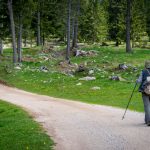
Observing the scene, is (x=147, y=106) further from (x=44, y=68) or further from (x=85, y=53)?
(x=85, y=53)

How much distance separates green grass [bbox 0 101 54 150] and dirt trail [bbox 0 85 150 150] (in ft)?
1.17

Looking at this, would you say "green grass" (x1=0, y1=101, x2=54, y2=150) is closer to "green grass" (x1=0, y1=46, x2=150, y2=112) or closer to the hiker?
the hiker

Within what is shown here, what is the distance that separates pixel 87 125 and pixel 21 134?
8.68 feet

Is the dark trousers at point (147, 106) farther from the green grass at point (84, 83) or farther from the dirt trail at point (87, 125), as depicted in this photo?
the green grass at point (84, 83)

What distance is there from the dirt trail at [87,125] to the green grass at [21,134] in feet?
1.17

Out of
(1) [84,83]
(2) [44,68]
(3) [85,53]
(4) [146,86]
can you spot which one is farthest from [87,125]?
(3) [85,53]

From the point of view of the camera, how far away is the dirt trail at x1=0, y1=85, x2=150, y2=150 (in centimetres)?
1376

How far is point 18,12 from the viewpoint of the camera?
48188 millimetres

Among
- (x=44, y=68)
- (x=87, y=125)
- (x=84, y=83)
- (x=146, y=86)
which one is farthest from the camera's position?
(x=44, y=68)

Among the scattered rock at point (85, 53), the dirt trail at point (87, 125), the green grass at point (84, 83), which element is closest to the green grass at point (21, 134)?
the dirt trail at point (87, 125)

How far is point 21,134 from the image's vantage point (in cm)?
1573

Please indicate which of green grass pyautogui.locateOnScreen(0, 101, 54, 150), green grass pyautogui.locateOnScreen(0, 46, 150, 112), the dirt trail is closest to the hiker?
the dirt trail

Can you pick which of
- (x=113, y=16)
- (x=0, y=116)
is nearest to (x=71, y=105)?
(x=0, y=116)

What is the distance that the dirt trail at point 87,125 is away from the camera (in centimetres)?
1376
